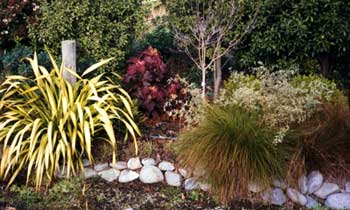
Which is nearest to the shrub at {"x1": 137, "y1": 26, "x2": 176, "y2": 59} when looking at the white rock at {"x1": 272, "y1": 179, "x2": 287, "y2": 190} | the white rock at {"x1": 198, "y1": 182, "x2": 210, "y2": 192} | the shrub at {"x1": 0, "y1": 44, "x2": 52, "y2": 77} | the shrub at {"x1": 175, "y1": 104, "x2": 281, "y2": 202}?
the shrub at {"x1": 0, "y1": 44, "x2": 52, "y2": 77}

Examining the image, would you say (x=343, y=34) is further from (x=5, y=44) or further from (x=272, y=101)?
(x=5, y=44)

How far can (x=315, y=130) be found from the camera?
13.2 ft

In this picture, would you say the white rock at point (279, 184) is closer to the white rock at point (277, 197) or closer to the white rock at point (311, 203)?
the white rock at point (277, 197)

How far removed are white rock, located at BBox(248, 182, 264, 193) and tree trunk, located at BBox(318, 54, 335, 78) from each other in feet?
9.24

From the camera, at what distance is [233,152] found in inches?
150

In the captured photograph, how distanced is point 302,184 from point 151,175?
A: 1321 mm

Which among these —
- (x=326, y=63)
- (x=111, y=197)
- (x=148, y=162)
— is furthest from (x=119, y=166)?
(x=326, y=63)

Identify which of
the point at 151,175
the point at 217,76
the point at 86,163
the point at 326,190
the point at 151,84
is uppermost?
the point at 217,76

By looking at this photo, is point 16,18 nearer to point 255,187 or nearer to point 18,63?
point 18,63

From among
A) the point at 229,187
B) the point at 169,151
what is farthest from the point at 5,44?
the point at 229,187

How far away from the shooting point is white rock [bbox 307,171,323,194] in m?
4.02

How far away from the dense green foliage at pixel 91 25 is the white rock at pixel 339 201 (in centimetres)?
293

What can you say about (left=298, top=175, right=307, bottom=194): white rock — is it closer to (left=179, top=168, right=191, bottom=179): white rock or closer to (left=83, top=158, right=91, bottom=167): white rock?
(left=179, top=168, right=191, bottom=179): white rock

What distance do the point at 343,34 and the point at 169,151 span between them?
98.6 inches
